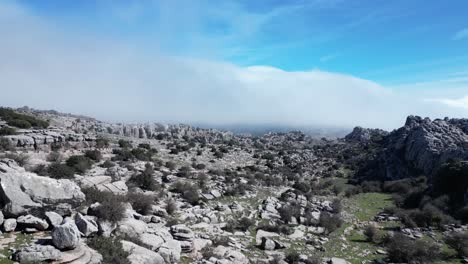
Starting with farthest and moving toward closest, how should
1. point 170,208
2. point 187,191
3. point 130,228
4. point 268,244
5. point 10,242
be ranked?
point 187,191, point 170,208, point 268,244, point 130,228, point 10,242

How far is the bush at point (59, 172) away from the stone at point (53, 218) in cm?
931

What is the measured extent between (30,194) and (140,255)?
4960mm

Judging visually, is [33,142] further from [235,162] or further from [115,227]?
[235,162]

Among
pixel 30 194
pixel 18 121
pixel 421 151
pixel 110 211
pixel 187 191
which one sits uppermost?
pixel 18 121

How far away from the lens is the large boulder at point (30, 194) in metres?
13.6

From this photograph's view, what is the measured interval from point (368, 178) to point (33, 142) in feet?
129

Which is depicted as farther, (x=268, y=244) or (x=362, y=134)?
(x=362, y=134)

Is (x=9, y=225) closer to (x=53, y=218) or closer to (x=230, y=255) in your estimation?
(x=53, y=218)

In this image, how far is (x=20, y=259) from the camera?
1091 cm

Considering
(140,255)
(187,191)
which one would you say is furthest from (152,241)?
(187,191)

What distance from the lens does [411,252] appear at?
17469 mm

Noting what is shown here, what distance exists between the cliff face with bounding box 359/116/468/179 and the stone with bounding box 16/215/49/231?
40.7 meters

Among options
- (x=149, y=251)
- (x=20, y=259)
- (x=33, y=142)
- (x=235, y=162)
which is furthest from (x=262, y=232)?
(x=235, y=162)

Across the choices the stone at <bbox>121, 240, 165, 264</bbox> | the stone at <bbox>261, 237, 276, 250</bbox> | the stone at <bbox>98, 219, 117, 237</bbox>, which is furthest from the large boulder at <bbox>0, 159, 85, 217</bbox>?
the stone at <bbox>261, 237, 276, 250</bbox>
